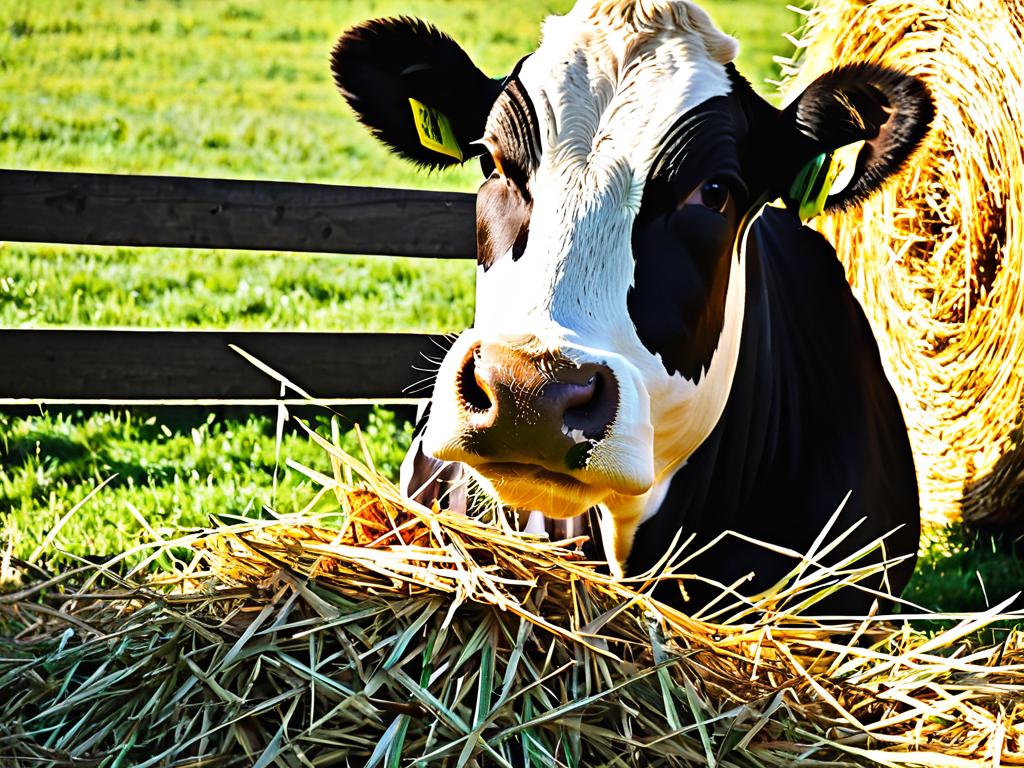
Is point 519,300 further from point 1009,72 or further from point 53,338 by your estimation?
point 53,338

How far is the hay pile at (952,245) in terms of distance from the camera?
4.31 meters

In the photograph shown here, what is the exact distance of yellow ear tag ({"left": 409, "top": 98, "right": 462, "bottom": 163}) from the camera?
3.14 metres

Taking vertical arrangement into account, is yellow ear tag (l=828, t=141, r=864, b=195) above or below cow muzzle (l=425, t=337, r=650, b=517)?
above

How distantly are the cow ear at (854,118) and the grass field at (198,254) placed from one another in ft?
3.63

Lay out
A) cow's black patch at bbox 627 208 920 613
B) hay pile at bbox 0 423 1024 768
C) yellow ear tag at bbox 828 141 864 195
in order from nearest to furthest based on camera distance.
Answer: hay pile at bbox 0 423 1024 768 < cow's black patch at bbox 627 208 920 613 < yellow ear tag at bbox 828 141 864 195

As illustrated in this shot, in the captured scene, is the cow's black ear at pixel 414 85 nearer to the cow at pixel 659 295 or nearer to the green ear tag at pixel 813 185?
the cow at pixel 659 295

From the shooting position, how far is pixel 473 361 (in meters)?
2.28

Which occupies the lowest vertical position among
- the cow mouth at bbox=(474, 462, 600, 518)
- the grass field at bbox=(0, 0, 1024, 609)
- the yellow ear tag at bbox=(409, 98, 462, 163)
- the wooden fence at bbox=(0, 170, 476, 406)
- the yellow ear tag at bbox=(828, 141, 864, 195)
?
the grass field at bbox=(0, 0, 1024, 609)

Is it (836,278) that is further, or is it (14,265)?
(14,265)

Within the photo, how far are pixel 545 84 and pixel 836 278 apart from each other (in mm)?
1296

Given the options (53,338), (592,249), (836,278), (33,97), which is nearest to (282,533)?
(592,249)

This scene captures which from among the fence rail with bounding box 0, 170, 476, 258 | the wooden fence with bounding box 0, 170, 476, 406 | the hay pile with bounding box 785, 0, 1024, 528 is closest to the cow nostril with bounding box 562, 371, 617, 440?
the hay pile with bounding box 785, 0, 1024, 528

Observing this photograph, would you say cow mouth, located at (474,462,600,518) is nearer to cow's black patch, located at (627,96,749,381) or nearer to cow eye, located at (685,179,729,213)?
cow's black patch, located at (627,96,749,381)

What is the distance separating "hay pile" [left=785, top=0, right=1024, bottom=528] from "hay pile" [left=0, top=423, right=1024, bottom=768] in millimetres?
2350
